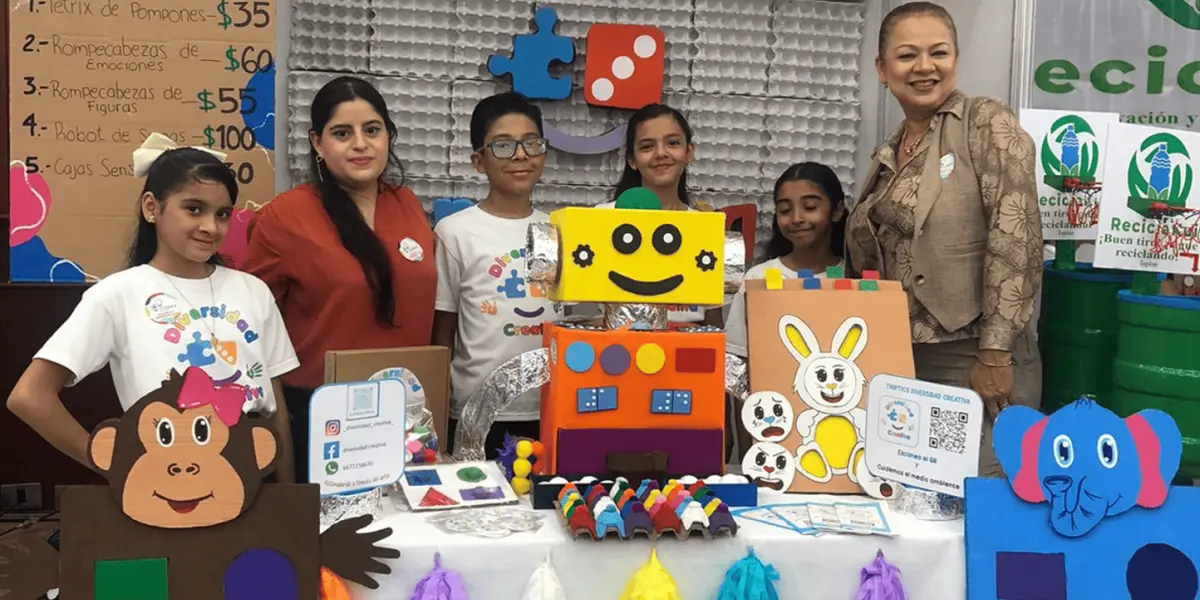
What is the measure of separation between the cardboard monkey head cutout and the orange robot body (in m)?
0.52

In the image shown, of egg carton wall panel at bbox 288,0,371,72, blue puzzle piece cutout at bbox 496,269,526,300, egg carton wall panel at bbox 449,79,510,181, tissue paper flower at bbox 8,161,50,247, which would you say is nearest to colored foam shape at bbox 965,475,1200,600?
blue puzzle piece cutout at bbox 496,269,526,300

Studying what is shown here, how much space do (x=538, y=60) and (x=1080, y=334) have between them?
196 cm

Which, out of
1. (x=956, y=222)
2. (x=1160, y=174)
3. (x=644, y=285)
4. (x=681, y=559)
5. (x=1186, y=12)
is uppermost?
(x=1186, y=12)

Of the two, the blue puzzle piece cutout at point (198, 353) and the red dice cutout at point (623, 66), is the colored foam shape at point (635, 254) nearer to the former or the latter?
the blue puzzle piece cutout at point (198, 353)

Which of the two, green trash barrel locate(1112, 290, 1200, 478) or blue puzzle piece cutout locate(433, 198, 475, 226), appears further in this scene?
blue puzzle piece cutout locate(433, 198, 475, 226)

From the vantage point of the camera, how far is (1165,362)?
71.1 inches

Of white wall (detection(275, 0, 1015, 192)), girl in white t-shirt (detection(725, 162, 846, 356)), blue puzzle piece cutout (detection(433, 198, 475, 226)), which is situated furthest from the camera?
blue puzzle piece cutout (detection(433, 198, 475, 226))

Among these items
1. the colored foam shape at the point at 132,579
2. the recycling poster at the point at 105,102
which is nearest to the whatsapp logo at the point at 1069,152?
the colored foam shape at the point at 132,579

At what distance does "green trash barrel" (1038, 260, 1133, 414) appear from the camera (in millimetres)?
2125

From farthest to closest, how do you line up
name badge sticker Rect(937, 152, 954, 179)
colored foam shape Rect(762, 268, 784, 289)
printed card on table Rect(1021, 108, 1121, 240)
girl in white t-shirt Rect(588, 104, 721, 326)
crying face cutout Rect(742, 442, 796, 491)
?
girl in white t-shirt Rect(588, 104, 721, 326) < printed card on table Rect(1021, 108, 1121, 240) < name badge sticker Rect(937, 152, 954, 179) < colored foam shape Rect(762, 268, 784, 289) < crying face cutout Rect(742, 442, 796, 491)

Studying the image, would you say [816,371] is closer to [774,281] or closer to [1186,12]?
[774,281]

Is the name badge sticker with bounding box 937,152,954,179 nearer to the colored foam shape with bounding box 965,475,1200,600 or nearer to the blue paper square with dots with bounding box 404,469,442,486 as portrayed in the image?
the colored foam shape with bounding box 965,475,1200,600

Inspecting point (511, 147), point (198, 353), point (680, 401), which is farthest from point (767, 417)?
point (198, 353)

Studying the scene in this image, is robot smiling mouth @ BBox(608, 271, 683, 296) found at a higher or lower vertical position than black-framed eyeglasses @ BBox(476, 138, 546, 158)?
lower
